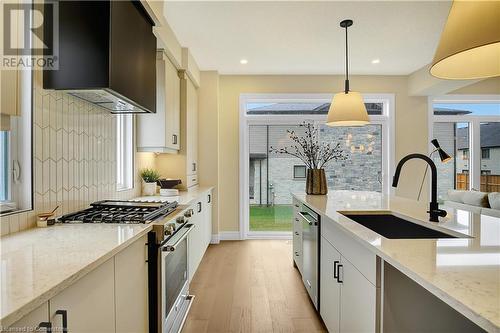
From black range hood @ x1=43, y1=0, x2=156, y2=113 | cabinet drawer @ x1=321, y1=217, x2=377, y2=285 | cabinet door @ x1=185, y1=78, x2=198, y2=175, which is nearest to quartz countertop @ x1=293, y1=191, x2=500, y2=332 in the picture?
cabinet drawer @ x1=321, y1=217, x2=377, y2=285

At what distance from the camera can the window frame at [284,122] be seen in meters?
4.98

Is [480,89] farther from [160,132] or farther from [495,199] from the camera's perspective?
[160,132]

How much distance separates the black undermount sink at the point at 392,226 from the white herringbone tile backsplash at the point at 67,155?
1.94m

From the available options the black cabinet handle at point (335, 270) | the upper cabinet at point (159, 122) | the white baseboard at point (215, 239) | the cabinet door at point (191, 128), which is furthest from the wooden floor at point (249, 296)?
the upper cabinet at point (159, 122)

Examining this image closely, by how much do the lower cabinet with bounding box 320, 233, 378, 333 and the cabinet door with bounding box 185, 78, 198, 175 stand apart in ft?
8.07

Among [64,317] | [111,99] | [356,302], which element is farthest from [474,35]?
[111,99]

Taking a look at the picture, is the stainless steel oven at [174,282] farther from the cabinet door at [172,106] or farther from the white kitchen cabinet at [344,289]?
the cabinet door at [172,106]

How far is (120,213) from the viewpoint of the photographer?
6.16ft

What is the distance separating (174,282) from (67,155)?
44.5 inches

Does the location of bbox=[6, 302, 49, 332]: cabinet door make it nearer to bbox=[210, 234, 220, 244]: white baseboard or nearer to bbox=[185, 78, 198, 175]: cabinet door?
bbox=[185, 78, 198, 175]: cabinet door

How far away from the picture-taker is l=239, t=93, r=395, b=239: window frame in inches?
196

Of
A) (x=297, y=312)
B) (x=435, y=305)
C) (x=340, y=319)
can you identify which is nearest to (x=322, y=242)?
(x=340, y=319)

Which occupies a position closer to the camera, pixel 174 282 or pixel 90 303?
pixel 90 303

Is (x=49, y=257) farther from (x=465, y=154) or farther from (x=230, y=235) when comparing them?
(x=465, y=154)
